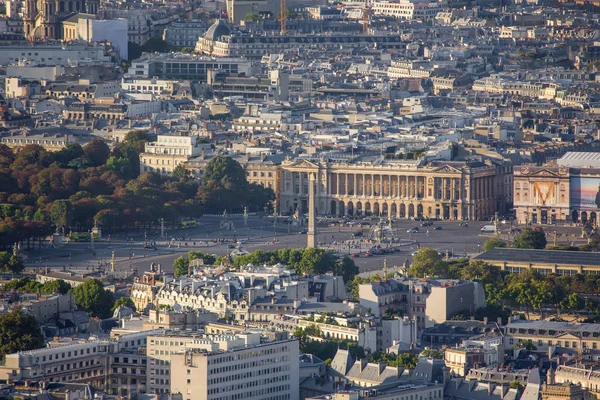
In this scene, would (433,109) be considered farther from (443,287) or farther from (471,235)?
(443,287)

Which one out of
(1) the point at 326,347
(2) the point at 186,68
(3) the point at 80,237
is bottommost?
(3) the point at 80,237

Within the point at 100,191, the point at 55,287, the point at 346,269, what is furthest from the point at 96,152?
the point at 55,287

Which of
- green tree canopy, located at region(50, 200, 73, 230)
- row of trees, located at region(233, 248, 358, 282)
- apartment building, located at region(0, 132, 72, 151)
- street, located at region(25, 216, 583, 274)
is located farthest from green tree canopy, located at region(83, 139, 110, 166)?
row of trees, located at region(233, 248, 358, 282)

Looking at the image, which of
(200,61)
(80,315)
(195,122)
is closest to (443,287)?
(80,315)

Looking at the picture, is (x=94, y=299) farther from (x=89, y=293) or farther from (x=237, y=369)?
(x=237, y=369)

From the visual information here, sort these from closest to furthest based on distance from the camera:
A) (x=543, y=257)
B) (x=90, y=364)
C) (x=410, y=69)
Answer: (x=90, y=364) → (x=543, y=257) → (x=410, y=69)
